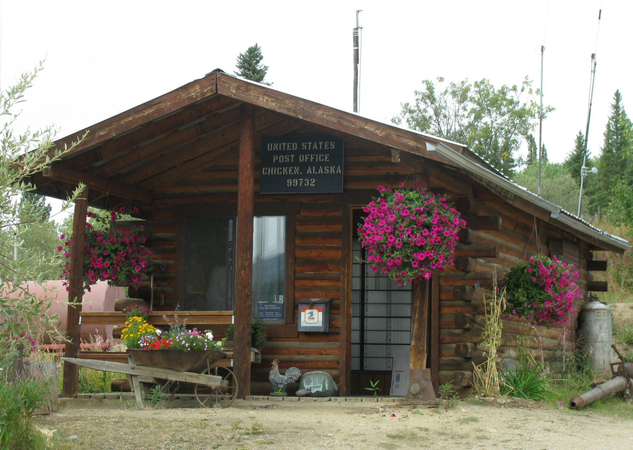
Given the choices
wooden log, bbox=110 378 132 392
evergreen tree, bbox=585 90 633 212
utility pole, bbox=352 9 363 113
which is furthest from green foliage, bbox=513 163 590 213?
wooden log, bbox=110 378 132 392

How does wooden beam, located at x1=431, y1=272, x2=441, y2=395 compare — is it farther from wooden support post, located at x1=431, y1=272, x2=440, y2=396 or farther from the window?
the window

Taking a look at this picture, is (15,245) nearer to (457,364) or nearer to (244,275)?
(244,275)

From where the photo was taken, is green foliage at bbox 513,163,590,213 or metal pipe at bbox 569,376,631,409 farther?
green foliage at bbox 513,163,590,213

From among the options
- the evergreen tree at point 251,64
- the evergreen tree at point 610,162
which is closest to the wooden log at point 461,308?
the evergreen tree at point 251,64

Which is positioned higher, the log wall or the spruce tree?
the spruce tree

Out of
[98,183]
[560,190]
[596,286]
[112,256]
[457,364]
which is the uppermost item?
[560,190]

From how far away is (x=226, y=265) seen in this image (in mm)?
10391

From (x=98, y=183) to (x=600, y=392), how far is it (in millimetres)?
6965

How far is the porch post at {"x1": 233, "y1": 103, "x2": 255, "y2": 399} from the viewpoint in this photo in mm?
8359

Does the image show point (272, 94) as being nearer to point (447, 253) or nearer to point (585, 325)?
point (447, 253)

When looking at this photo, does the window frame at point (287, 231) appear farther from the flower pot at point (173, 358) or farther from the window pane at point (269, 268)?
the flower pot at point (173, 358)

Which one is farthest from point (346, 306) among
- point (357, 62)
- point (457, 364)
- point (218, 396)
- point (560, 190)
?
point (560, 190)

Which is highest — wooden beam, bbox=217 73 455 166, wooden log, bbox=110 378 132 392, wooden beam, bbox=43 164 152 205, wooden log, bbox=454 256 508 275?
wooden beam, bbox=217 73 455 166

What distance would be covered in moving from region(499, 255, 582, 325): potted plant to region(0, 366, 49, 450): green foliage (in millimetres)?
6259
